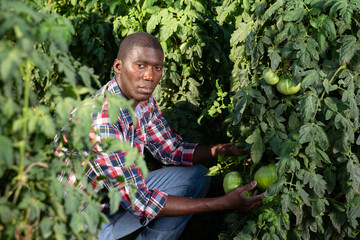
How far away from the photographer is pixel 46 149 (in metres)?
1.40

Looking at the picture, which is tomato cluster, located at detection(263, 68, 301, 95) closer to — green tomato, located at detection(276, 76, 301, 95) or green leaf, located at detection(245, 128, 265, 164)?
green tomato, located at detection(276, 76, 301, 95)

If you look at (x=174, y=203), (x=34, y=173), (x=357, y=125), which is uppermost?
(x=34, y=173)

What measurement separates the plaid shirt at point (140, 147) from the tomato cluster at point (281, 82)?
0.80m

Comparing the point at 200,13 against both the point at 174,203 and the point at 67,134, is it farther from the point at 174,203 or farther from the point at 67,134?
the point at 67,134

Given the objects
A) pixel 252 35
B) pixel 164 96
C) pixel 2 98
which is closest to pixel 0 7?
pixel 2 98

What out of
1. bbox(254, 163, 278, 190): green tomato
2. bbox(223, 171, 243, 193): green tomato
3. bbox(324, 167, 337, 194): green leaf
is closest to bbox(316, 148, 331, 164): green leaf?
bbox(324, 167, 337, 194): green leaf

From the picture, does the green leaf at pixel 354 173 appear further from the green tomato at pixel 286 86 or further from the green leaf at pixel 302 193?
the green tomato at pixel 286 86

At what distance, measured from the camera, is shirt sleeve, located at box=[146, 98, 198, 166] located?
3045mm

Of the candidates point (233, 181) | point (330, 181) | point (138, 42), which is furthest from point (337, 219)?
point (138, 42)

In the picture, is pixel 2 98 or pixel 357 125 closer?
pixel 2 98

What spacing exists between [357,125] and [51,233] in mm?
1526

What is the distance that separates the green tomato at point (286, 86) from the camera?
2221mm

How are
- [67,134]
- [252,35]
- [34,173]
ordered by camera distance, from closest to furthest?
[34,173] < [67,134] < [252,35]

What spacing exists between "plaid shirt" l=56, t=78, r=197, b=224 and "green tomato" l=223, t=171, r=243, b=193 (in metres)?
0.35
